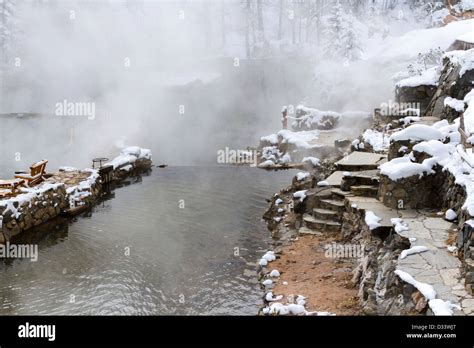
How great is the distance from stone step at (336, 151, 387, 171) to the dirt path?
3694 millimetres

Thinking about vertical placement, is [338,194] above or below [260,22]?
below

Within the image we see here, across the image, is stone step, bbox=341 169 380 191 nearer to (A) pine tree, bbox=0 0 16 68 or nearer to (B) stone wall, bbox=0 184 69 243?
(B) stone wall, bbox=0 184 69 243

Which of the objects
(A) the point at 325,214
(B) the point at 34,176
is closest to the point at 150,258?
(A) the point at 325,214

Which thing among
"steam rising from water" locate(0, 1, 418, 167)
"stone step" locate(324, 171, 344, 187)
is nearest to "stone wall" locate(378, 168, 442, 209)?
"stone step" locate(324, 171, 344, 187)

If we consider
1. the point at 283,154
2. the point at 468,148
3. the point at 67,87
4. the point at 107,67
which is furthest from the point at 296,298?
the point at 107,67

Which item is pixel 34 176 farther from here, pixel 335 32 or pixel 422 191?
pixel 335 32

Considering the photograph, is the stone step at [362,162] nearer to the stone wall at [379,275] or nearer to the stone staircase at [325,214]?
the stone staircase at [325,214]

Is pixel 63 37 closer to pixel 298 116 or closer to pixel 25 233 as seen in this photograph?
pixel 298 116

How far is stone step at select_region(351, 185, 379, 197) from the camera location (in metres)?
15.7

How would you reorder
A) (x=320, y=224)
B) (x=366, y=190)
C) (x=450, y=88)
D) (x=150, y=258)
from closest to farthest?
1. (x=150, y=258)
2. (x=366, y=190)
3. (x=320, y=224)
4. (x=450, y=88)

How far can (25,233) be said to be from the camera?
1842 cm

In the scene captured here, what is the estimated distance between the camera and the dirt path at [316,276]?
11.5m

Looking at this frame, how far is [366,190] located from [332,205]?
4.64 feet

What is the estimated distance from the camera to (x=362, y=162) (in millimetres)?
18219
